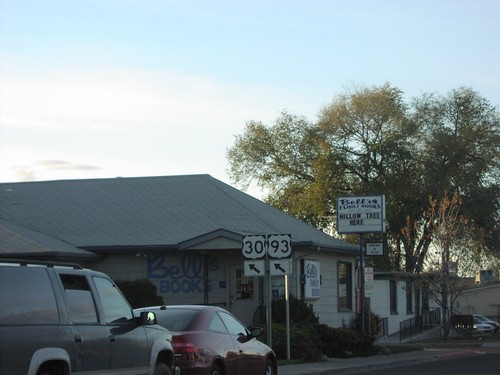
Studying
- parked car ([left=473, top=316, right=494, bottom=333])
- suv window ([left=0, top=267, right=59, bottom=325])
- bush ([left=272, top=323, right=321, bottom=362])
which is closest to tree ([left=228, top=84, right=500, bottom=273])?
parked car ([left=473, top=316, right=494, bottom=333])

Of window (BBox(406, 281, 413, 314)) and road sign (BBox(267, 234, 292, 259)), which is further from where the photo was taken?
window (BBox(406, 281, 413, 314))

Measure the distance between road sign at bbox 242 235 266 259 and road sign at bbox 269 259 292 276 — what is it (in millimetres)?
391

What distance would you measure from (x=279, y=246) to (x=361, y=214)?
10.6 m

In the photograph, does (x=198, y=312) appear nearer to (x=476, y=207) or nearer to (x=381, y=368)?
(x=381, y=368)

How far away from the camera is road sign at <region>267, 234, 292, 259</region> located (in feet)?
73.4

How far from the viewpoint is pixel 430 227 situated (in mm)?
47156

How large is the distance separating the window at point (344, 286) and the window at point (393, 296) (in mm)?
10803

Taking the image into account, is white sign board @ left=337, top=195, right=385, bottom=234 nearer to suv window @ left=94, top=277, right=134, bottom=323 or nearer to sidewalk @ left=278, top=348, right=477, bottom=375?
sidewalk @ left=278, top=348, right=477, bottom=375

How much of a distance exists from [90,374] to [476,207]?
137ft

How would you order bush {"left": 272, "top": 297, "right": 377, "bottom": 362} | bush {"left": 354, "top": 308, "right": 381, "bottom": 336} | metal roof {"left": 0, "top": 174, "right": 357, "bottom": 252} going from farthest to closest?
1. bush {"left": 354, "top": 308, "right": 381, "bottom": 336}
2. metal roof {"left": 0, "top": 174, "right": 357, "bottom": 252}
3. bush {"left": 272, "top": 297, "right": 377, "bottom": 362}

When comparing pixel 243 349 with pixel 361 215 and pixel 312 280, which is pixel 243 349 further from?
pixel 361 215

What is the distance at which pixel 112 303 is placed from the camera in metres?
12.5

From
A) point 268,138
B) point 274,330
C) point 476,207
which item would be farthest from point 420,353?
point 268,138

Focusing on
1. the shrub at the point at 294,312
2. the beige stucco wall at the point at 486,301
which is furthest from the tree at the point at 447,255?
the beige stucco wall at the point at 486,301
